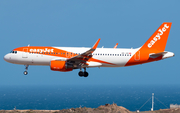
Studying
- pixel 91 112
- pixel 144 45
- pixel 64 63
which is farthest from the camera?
pixel 91 112

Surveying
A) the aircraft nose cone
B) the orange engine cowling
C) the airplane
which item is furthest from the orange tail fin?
the aircraft nose cone

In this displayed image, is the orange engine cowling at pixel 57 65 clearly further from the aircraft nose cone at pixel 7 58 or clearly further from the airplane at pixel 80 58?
the aircraft nose cone at pixel 7 58

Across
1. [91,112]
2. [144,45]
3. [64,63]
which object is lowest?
[91,112]

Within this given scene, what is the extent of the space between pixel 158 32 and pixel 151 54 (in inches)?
231

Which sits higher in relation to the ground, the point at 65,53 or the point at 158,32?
the point at 158,32

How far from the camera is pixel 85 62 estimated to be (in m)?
51.8

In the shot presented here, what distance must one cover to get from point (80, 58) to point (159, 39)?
16.6m

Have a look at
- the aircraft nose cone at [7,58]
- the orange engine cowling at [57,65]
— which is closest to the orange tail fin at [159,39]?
the orange engine cowling at [57,65]

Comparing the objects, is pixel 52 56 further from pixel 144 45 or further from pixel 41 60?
pixel 144 45

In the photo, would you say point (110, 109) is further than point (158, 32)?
Yes

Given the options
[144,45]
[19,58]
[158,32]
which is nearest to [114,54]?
[144,45]

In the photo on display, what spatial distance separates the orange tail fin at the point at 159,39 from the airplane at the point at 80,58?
119 cm

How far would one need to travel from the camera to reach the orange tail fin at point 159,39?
5453cm

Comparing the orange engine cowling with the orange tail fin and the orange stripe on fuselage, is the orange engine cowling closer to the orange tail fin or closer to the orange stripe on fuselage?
the orange stripe on fuselage
